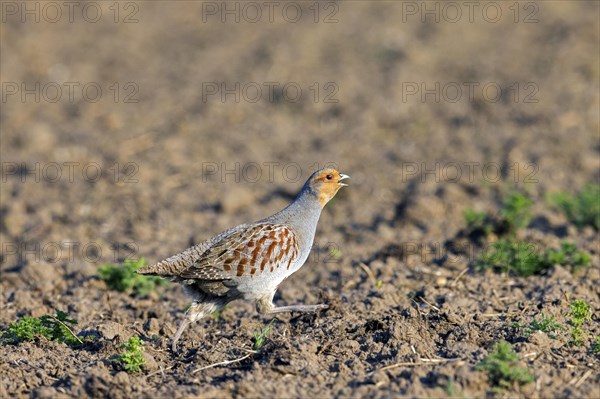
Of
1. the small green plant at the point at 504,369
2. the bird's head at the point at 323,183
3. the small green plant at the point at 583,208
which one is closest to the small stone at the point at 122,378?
the small green plant at the point at 504,369

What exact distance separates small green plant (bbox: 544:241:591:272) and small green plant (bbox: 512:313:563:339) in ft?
6.25

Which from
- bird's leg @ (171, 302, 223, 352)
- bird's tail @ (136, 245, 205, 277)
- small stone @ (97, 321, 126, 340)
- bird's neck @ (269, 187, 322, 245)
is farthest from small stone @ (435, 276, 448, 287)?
small stone @ (97, 321, 126, 340)

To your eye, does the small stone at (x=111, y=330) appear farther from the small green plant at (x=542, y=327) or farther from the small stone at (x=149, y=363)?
the small green plant at (x=542, y=327)

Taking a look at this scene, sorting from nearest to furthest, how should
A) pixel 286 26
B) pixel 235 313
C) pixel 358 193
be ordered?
pixel 235 313
pixel 358 193
pixel 286 26

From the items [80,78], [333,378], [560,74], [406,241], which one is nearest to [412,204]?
[406,241]

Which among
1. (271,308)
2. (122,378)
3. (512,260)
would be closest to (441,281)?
(512,260)

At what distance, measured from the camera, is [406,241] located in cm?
1040

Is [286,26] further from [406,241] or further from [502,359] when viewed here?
[502,359]

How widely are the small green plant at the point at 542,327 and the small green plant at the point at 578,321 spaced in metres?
0.12

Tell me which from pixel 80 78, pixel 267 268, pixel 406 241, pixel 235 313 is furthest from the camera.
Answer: pixel 80 78

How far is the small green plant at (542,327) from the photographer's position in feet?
21.9

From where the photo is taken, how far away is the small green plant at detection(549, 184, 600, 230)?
1016 cm

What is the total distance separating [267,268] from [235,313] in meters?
1.37

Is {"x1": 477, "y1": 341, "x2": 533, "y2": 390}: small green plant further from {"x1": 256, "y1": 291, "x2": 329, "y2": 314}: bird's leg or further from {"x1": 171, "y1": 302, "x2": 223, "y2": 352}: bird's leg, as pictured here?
{"x1": 171, "y1": 302, "x2": 223, "y2": 352}: bird's leg
